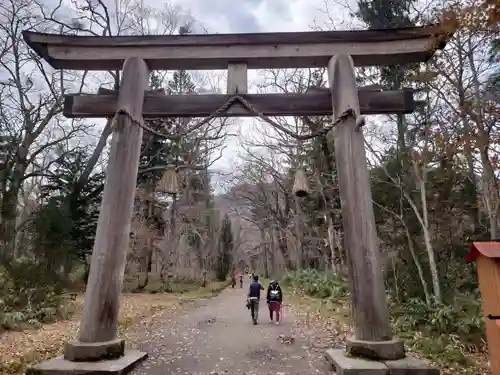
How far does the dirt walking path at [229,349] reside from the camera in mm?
5785

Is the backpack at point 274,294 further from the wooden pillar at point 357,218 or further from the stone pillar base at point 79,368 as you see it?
the stone pillar base at point 79,368

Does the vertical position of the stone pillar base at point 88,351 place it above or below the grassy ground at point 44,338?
above

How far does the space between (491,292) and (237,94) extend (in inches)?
176

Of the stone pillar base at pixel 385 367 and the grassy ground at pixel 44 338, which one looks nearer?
the stone pillar base at pixel 385 367

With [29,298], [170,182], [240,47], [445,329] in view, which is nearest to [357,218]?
[170,182]

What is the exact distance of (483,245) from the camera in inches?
156

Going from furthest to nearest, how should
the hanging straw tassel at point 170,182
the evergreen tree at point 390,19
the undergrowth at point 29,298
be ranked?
the evergreen tree at point 390,19 < the undergrowth at point 29,298 < the hanging straw tassel at point 170,182

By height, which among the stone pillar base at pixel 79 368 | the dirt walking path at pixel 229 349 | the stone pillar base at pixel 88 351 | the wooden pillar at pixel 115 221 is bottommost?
the dirt walking path at pixel 229 349

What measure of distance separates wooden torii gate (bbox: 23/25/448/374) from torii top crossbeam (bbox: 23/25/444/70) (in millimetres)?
17

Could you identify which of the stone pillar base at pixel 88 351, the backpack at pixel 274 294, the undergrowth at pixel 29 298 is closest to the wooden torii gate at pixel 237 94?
the stone pillar base at pixel 88 351

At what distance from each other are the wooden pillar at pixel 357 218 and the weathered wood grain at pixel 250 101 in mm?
352

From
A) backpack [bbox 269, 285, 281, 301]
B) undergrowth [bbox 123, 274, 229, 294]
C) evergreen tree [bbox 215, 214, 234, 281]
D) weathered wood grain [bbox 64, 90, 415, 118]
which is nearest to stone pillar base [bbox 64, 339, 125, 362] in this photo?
weathered wood grain [bbox 64, 90, 415, 118]

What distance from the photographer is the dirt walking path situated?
579 centimetres

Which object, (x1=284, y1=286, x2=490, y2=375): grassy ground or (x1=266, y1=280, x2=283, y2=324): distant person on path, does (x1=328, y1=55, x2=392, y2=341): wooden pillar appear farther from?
(x1=266, y1=280, x2=283, y2=324): distant person on path
